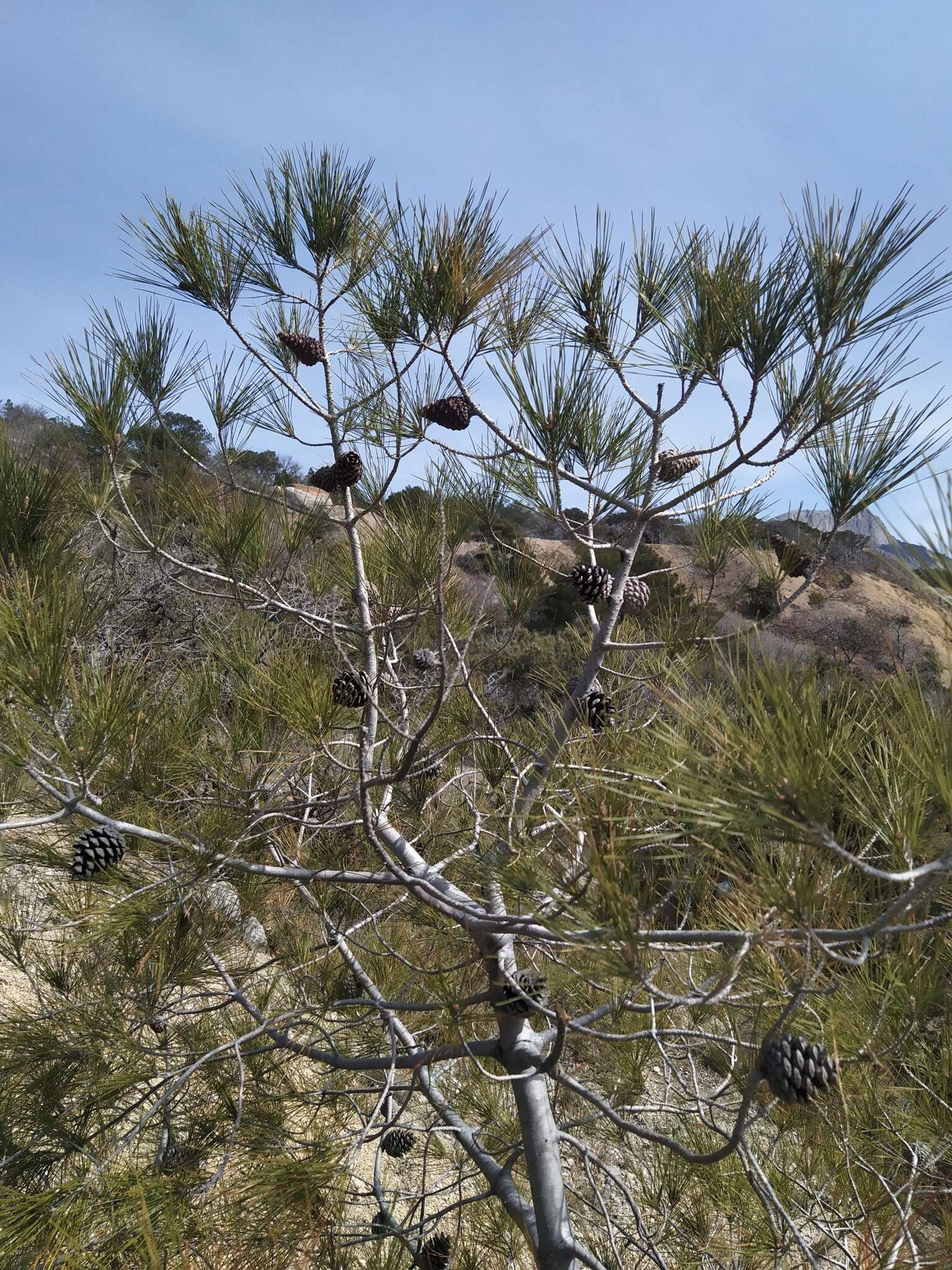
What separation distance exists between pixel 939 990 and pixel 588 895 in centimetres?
46

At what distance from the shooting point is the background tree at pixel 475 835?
0.52 m

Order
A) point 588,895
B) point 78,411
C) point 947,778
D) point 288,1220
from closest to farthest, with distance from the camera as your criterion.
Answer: point 947,778 → point 588,895 → point 288,1220 → point 78,411

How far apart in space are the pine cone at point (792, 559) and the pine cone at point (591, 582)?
0.23 metres

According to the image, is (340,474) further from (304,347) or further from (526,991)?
(526,991)

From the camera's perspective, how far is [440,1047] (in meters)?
Answer: 0.75

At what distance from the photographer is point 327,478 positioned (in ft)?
3.16

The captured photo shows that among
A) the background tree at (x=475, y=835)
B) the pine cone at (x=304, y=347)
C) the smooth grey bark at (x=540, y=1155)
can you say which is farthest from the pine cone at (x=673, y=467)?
the smooth grey bark at (x=540, y=1155)

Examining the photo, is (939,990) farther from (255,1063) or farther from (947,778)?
(255,1063)

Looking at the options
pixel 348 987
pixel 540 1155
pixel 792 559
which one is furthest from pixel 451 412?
pixel 348 987

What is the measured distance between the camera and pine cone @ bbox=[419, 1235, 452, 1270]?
968mm

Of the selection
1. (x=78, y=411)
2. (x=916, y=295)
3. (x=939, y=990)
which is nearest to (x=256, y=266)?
(x=78, y=411)

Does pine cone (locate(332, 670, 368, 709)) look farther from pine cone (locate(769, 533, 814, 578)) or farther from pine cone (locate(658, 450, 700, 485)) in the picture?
pine cone (locate(769, 533, 814, 578))

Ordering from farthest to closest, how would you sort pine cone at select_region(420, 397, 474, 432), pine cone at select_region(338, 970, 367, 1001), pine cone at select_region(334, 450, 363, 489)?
pine cone at select_region(338, 970, 367, 1001), pine cone at select_region(334, 450, 363, 489), pine cone at select_region(420, 397, 474, 432)

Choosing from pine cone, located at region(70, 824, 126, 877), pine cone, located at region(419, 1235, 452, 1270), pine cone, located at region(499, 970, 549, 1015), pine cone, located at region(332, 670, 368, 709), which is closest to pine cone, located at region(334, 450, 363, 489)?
pine cone, located at region(332, 670, 368, 709)
